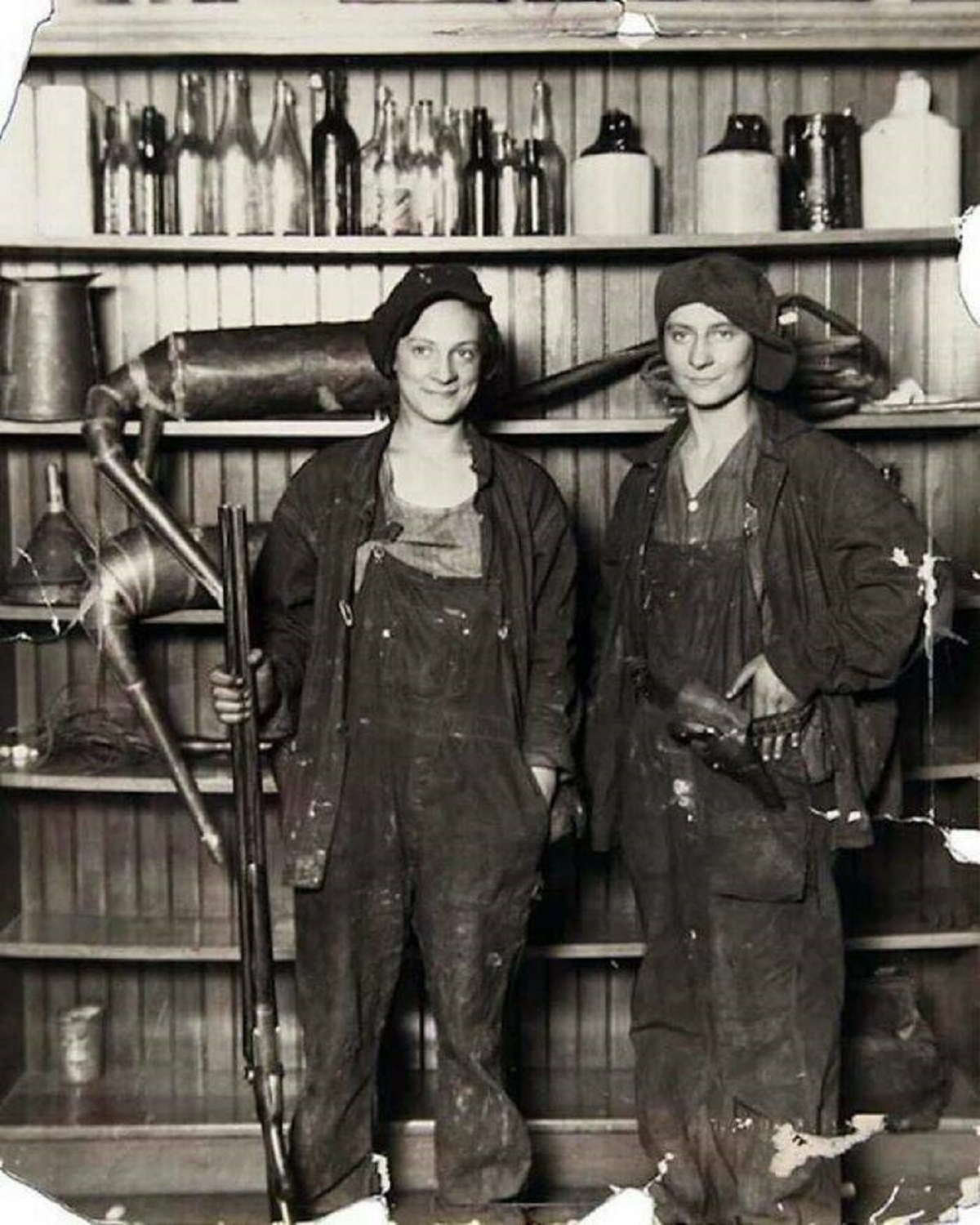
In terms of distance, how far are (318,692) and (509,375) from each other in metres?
1.04

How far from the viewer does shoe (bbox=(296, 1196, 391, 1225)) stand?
10.3ft

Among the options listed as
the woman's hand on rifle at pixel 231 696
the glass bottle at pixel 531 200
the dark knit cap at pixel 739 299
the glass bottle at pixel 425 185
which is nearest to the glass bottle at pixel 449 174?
the glass bottle at pixel 425 185

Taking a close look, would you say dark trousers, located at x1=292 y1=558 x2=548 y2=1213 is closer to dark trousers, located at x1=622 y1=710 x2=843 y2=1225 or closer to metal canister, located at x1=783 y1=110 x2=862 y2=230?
dark trousers, located at x1=622 y1=710 x2=843 y2=1225

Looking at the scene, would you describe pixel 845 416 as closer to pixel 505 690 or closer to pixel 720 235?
pixel 720 235

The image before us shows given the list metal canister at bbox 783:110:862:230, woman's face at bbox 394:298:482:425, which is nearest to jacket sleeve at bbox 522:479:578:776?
woman's face at bbox 394:298:482:425

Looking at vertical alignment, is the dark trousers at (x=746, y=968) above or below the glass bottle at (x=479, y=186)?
below

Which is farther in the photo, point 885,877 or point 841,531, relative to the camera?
point 885,877

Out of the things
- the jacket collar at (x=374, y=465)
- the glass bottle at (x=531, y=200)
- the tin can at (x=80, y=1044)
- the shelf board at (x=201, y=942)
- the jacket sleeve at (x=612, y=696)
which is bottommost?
the tin can at (x=80, y=1044)

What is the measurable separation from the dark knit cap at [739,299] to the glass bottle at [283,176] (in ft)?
3.01

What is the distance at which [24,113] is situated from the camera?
3.66 m

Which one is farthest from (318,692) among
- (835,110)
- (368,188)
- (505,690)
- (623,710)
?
(835,110)

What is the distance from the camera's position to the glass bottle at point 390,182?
366cm

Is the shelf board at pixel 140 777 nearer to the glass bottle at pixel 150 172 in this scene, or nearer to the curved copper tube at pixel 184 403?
the curved copper tube at pixel 184 403

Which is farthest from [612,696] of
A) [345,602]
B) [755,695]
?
[345,602]
